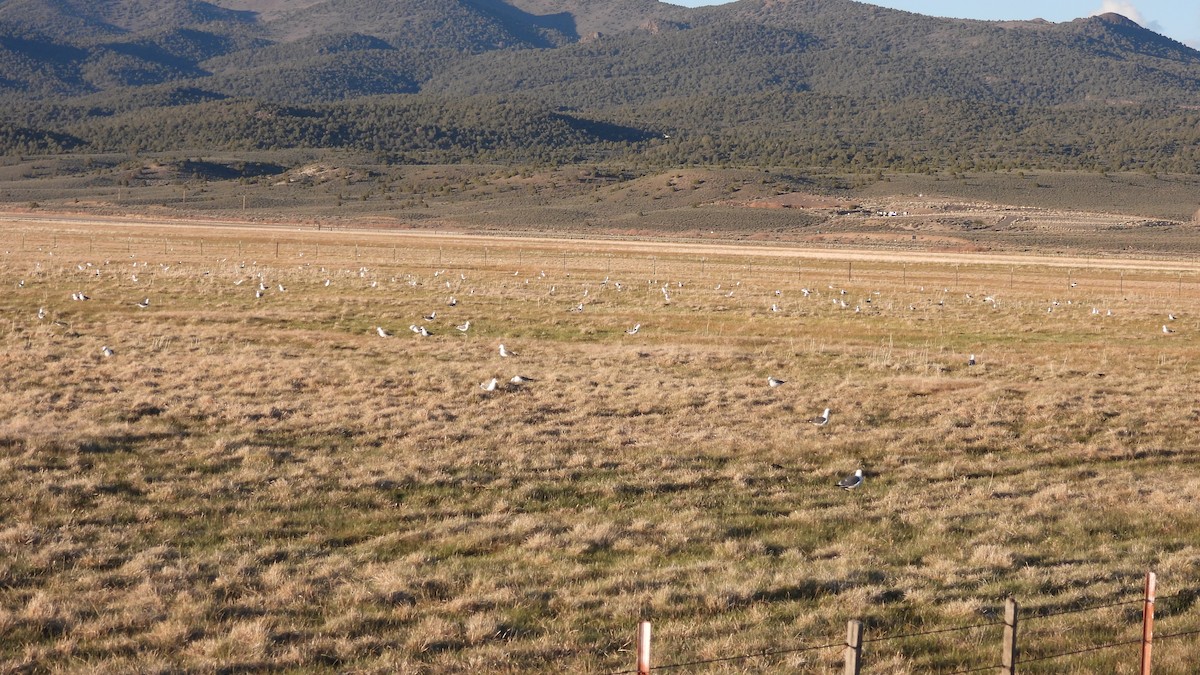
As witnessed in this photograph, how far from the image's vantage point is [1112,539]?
11.2 m

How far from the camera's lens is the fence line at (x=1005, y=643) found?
18.8 feet

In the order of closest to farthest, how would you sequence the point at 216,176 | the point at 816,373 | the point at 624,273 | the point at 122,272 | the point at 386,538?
the point at 386,538, the point at 816,373, the point at 122,272, the point at 624,273, the point at 216,176

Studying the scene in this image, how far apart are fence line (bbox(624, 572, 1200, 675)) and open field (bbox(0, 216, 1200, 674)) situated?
111 mm

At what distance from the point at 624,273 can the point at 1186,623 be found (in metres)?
44.4

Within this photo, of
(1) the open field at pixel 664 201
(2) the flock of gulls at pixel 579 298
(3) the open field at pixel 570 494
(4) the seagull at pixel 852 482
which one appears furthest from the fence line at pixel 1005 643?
(1) the open field at pixel 664 201

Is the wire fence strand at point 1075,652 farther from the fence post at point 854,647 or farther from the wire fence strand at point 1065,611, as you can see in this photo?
the fence post at point 854,647

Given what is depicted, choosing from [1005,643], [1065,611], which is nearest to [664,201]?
[1065,611]

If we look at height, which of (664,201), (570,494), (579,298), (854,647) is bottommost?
(570,494)

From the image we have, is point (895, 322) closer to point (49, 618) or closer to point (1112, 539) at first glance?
point (1112, 539)

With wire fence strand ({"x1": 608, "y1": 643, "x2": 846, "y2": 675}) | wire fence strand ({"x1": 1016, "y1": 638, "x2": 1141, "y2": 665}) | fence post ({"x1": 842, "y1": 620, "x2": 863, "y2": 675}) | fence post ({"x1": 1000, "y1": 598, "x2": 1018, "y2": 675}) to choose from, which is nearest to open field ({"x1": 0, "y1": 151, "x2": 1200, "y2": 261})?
wire fence strand ({"x1": 1016, "y1": 638, "x2": 1141, "y2": 665})

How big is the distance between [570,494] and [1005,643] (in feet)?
22.0

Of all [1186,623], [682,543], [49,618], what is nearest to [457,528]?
[682,543]

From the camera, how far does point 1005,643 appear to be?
6488 millimetres

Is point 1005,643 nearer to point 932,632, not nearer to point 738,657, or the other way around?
point 932,632
